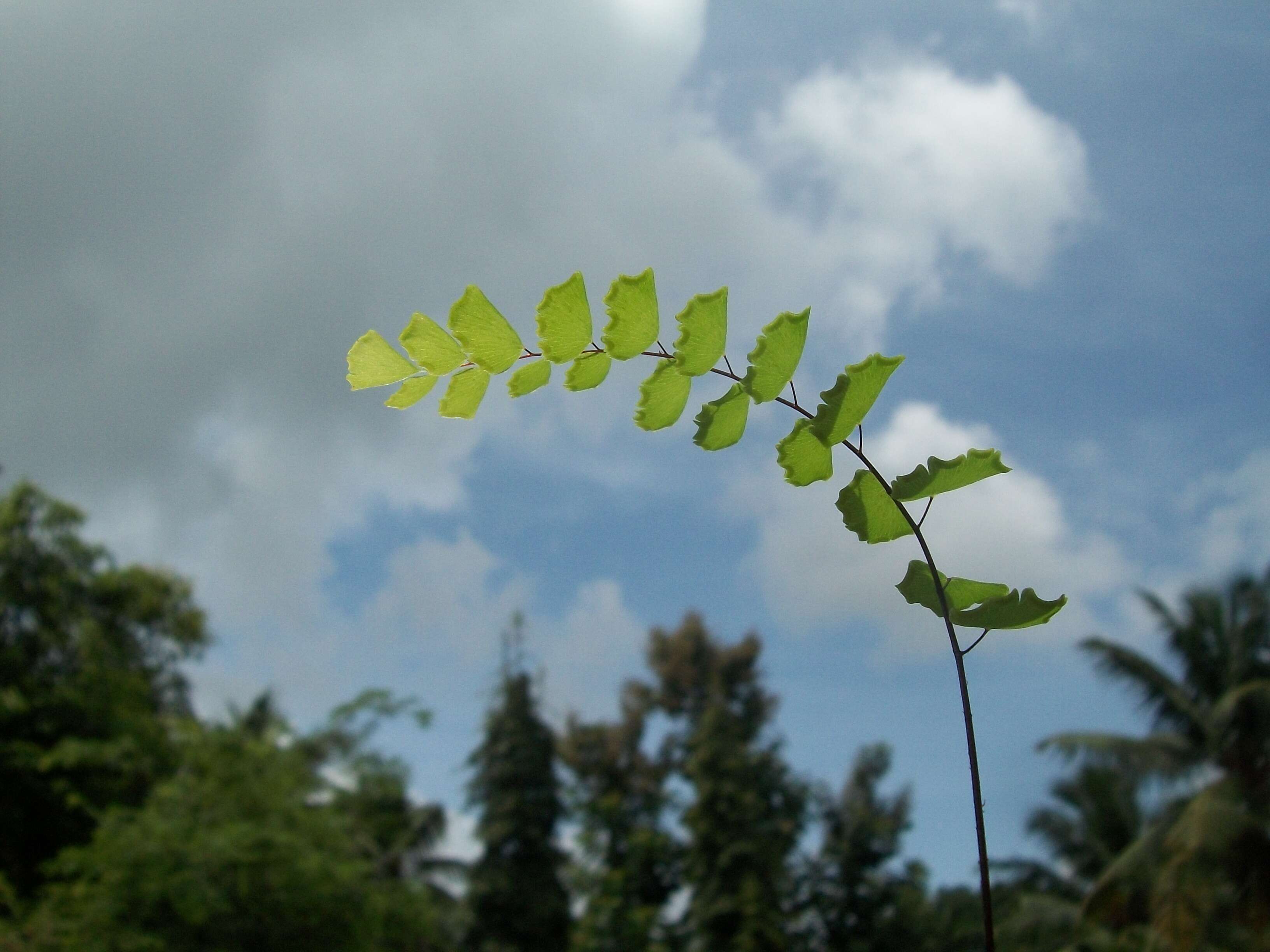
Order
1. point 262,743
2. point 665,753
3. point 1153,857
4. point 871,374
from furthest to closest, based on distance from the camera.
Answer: point 665,753
point 1153,857
point 262,743
point 871,374

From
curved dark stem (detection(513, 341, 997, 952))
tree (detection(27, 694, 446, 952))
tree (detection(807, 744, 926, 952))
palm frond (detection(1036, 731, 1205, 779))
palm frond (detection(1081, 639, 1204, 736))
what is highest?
palm frond (detection(1081, 639, 1204, 736))

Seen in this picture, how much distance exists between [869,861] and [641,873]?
11.3 ft

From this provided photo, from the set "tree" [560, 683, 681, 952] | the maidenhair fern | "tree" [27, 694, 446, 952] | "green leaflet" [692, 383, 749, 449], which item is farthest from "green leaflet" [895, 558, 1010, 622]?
"tree" [560, 683, 681, 952]

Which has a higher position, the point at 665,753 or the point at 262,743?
the point at 665,753

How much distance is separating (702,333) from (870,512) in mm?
165

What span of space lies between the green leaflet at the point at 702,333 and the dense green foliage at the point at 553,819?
633 cm

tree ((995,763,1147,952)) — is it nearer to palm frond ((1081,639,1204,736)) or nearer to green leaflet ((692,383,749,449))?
palm frond ((1081,639,1204,736))

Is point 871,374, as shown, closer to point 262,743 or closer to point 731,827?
→ point 262,743

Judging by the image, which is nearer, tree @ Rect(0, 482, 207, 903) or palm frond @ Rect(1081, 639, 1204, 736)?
tree @ Rect(0, 482, 207, 903)

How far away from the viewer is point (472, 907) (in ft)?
43.3

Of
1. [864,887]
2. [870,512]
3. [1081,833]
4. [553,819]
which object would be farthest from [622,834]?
[870,512]

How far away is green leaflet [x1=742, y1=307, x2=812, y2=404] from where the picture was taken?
0.51 metres

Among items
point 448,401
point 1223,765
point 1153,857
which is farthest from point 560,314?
point 1223,765

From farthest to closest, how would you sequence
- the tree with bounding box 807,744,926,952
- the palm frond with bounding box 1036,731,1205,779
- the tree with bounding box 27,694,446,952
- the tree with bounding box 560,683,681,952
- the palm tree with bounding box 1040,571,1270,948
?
the tree with bounding box 807,744,926,952 < the tree with bounding box 560,683,681,952 < the palm frond with bounding box 1036,731,1205,779 < the palm tree with bounding box 1040,571,1270,948 < the tree with bounding box 27,694,446,952
